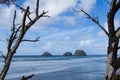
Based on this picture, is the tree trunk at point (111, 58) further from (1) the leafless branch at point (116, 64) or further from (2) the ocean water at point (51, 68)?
(2) the ocean water at point (51, 68)

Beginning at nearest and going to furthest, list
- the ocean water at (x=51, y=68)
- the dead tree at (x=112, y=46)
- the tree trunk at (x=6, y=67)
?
the tree trunk at (x=6, y=67) → the dead tree at (x=112, y=46) → the ocean water at (x=51, y=68)

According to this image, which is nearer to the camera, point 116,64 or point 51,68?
point 116,64

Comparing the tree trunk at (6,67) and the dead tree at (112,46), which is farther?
the dead tree at (112,46)

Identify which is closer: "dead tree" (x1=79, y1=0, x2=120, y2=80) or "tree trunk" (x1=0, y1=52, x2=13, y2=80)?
"tree trunk" (x1=0, y1=52, x2=13, y2=80)

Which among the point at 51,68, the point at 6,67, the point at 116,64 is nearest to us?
the point at 6,67

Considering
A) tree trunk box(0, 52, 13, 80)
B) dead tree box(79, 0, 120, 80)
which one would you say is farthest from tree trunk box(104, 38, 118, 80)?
tree trunk box(0, 52, 13, 80)

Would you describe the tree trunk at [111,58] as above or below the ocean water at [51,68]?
below

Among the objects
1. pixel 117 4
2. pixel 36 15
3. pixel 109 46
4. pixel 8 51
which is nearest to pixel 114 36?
pixel 109 46

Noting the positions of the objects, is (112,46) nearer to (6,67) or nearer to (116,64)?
(116,64)

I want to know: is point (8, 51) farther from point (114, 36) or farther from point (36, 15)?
point (114, 36)

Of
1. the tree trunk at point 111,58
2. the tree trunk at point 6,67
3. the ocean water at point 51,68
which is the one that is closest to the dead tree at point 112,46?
the tree trunk at point 111,58

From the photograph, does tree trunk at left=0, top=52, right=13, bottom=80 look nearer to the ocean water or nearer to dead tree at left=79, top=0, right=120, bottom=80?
dead tree at left=79, top=0, right=120, bottom=80

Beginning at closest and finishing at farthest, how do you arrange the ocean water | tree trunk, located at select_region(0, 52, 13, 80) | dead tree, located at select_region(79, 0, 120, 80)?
tree trunk, located at select_region(0, 52, 13, 80) → dead tree, located at select_region(79, 0, 120, 80) → the ocean water

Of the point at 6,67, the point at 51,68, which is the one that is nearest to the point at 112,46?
the point at 6,67
